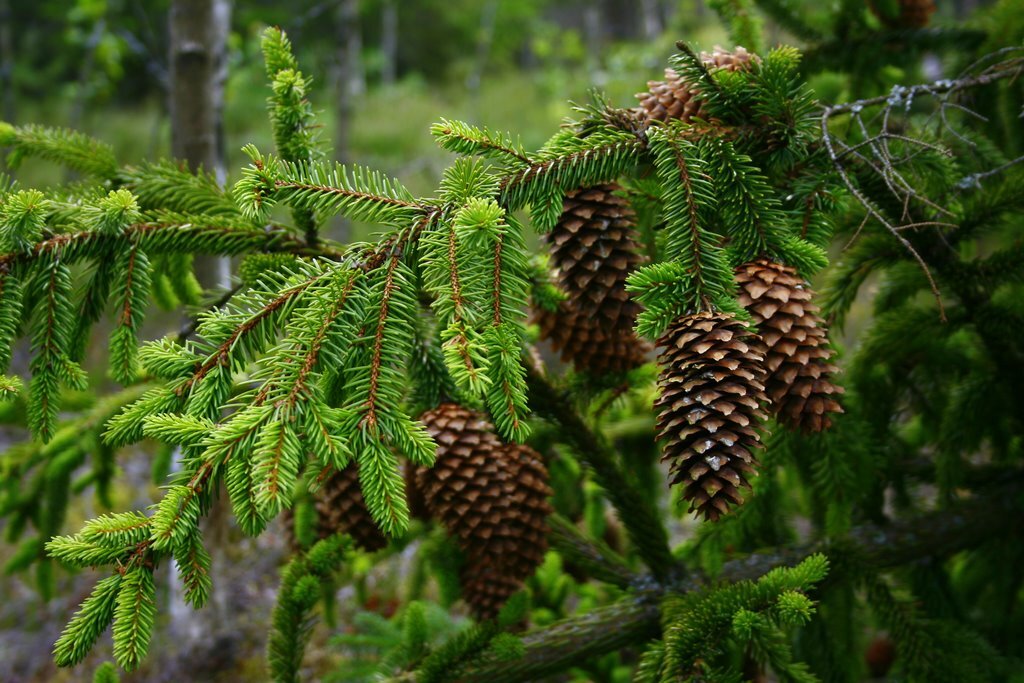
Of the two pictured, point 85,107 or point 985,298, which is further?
point 85,107

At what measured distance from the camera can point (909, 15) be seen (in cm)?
211

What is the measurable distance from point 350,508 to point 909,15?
2038mm

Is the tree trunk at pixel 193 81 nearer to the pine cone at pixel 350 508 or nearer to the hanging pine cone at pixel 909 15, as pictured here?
the pine cone at pixel 350 508

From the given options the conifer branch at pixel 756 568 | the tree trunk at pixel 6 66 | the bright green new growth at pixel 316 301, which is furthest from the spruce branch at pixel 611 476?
the tree trunk at pixel 6 66

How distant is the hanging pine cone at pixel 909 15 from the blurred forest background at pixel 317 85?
0.12m

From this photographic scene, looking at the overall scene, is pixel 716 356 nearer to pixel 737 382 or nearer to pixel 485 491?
pixel 737 382

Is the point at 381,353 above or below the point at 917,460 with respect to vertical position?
above

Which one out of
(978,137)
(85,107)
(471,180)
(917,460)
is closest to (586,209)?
(471,180)

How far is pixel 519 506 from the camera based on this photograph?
1348 millimetres

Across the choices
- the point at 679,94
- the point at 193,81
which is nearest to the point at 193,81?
the point at 193,81

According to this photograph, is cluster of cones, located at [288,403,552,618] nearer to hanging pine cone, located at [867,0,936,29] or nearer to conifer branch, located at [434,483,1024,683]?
conifer branch, located at [434,483,1024,683]

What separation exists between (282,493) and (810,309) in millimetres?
743

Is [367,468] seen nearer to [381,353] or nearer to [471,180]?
[381,353]

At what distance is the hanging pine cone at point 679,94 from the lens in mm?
1214
